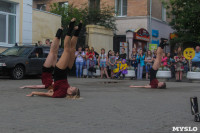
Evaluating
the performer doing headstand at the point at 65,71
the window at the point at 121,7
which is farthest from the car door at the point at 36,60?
the window at the point at 121,7

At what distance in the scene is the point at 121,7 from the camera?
103ft

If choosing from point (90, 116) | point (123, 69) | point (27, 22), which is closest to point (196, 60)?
point (123, 69)

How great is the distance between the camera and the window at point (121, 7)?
3120cm

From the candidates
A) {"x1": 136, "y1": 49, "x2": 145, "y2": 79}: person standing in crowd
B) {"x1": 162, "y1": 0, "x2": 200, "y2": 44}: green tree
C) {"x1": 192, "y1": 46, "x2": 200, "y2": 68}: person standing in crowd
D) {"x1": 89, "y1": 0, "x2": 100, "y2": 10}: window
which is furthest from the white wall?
{"x1": 162, "y1": 0, "x2": 200, "y2": 44}: green tree

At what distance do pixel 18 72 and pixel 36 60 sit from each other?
4.40ft

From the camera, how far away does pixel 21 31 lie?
2130cm

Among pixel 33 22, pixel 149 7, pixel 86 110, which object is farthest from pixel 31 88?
pixel 149 7

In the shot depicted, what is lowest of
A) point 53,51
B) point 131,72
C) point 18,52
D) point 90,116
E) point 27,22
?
point 90,116

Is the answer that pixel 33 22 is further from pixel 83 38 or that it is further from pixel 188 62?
pixel 188 62

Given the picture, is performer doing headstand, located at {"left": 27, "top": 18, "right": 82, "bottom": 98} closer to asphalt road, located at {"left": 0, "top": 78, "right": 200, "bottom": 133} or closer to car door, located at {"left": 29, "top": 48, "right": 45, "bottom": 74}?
asphalt road, located at {"left": 0, "top": 78, "right": 200, "bottom": 133}

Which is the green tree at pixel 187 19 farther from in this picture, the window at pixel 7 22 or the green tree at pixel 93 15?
the window at pixel 7 22

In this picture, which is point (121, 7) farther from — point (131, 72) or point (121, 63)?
point (131, 72)

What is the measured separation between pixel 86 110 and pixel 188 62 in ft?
42.0

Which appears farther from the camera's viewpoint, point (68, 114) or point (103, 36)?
point (103, 36)
